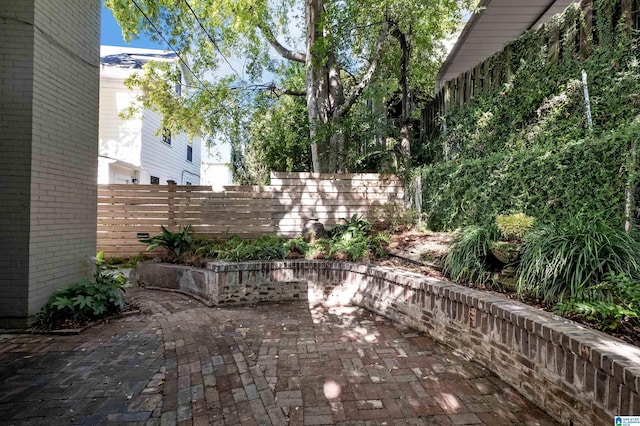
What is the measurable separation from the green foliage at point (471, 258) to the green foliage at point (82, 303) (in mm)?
4400

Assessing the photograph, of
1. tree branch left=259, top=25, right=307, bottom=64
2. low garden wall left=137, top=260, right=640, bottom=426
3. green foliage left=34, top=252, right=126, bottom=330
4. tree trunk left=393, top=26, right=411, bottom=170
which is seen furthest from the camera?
tree branch left=259, top=25, right=307, bottom=64

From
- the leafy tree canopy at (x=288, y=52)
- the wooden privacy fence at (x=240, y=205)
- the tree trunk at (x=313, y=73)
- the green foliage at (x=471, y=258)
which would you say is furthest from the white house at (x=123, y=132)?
the green foliage at (x=471, y=258)

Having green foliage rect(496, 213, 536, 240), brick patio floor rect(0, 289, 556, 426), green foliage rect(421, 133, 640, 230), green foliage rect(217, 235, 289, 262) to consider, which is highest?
green foliage rect(421, 133, 640, 230)

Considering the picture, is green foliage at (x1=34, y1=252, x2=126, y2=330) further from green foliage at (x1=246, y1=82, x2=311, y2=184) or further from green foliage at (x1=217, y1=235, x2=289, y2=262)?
green foliage at (x1=246, y1=82, x2=311, y2=184)

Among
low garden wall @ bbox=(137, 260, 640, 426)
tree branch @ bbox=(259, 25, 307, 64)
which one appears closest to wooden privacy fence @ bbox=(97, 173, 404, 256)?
low garden wall @ bbox=(137, 260, 640, 426)

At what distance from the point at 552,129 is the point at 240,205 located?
5767mm

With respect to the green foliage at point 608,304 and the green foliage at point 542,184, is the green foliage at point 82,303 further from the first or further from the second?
the green foliage at point 542,184

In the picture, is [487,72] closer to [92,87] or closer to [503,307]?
[503,307]

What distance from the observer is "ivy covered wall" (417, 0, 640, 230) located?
344 centimetres

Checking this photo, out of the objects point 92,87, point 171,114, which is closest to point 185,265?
point 92,87

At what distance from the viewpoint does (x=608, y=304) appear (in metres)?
2.29

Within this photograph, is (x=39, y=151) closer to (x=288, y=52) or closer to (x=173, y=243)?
(x=173, y=243)

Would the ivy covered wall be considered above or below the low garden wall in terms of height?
above

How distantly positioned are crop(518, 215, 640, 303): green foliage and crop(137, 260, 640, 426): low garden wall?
396 millimetres
